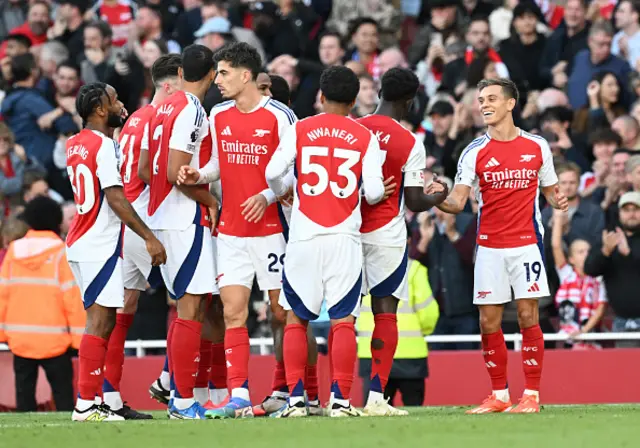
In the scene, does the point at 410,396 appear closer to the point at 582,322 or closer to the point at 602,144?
the point at 582,322

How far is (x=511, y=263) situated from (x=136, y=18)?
36.0 feet

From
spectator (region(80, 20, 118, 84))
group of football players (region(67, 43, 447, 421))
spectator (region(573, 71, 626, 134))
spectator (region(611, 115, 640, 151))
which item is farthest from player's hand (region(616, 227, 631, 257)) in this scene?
spectator (region(80, 20, 118, 84))

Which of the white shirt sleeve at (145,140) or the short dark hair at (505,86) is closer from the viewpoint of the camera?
the white shirt sleeve at (145,140)

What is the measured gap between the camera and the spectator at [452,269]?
15.6 m

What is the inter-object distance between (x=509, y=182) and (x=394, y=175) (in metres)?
0.94

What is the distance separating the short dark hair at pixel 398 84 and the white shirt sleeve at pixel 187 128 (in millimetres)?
1438

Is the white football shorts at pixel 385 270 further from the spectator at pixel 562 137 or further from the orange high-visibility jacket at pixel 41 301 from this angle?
the spectator at pixel 562 137

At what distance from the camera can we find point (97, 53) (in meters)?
20.3

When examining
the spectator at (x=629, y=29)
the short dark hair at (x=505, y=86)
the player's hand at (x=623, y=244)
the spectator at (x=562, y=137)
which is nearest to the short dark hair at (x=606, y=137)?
the spectator at (x=562, y=137)

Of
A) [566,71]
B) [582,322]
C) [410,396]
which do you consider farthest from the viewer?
[566,71]

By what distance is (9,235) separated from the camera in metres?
15.3

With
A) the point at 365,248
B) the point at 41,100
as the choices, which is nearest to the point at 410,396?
the point at 365,248

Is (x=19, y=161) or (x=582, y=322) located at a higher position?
(x=19, y=161)

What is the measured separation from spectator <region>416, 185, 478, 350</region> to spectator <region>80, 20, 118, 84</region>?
6.19m
